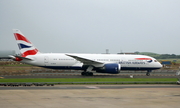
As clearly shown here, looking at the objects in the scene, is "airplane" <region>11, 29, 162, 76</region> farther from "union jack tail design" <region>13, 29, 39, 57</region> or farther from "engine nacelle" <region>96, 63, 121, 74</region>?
"engine nacelle" <region>96, 63, 121, 74</region>

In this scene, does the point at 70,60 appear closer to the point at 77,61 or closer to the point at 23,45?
the point at 77,61

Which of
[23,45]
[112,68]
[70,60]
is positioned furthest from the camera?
[23,45]

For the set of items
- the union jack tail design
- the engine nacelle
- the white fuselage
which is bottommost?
the engine nacelle

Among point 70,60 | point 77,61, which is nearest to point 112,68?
point 77,61

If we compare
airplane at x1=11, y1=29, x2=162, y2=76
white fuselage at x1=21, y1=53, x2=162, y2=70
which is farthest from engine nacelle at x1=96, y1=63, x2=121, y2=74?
white fuselage at x1=21, y1=53, x2=162, y2=70

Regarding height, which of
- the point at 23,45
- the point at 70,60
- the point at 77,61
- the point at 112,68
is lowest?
the point at 112,68

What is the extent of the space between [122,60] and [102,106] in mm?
24610

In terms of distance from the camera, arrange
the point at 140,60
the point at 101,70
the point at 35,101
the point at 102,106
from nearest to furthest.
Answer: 1. the point at 102,106
2. the point at 35,101
3. the point at 101,70
4. the point at 140,60

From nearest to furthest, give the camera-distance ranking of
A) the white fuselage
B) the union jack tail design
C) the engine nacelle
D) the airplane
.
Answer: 1. the engine nacelle
2. the airplane
3. the white fuselage
4. the union jack tail design

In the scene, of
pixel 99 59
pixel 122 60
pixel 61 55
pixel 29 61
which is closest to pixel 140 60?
pixel 122 60

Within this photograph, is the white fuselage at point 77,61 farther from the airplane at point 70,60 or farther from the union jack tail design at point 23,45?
the union jack tail design at point 23,45

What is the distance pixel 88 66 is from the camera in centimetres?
3656

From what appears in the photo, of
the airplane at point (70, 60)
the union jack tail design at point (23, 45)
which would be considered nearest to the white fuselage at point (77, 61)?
the airplane at point (70, 60)

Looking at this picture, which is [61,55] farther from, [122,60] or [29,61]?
[122,60]
